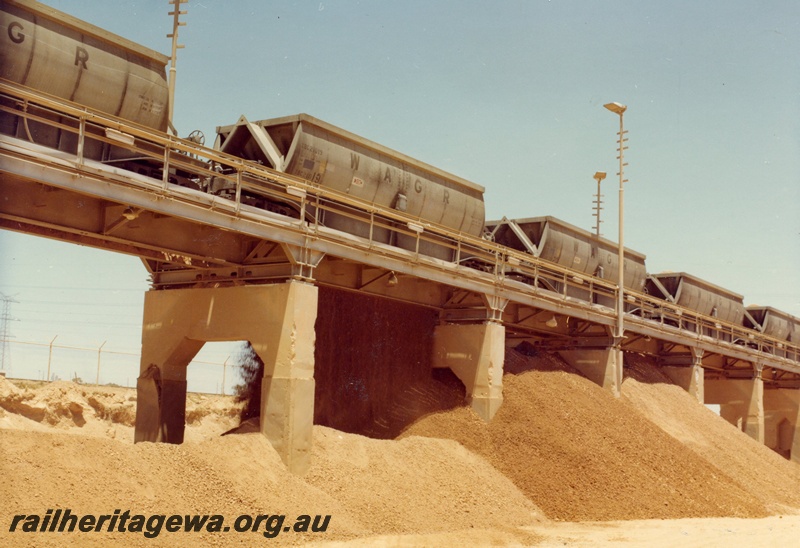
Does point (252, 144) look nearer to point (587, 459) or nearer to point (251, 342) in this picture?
point (251, 342)

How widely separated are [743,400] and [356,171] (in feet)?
90.3

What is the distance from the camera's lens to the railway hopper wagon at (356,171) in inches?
693

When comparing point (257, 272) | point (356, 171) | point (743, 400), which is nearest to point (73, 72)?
point (257, 272)

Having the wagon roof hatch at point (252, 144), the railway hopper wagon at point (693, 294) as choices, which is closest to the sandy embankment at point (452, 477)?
the wagon roof hatch at point (252, 144)

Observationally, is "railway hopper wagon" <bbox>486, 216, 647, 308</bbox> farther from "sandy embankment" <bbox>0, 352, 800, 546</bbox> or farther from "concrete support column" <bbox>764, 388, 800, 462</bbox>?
"concrete support column" <bbox>764, 388, 800, 462</bbox>

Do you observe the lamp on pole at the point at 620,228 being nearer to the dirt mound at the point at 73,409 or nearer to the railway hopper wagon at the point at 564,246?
the railway hopper wagon at the point at 564,246

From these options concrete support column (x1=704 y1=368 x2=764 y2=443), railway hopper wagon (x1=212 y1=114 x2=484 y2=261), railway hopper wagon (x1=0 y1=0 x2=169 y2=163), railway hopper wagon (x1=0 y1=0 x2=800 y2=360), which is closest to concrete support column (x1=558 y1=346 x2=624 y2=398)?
railway hopper wagon (x1=0 y1=0 x2=800 y2=360)

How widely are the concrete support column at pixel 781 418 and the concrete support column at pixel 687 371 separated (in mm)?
12496

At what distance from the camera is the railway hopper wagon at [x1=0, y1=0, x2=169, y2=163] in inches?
515

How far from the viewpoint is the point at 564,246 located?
2797 cm

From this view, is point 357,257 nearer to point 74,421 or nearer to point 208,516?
point 208,516

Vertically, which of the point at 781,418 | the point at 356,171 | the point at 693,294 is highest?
the point at 356,171

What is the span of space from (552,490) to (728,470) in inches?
367

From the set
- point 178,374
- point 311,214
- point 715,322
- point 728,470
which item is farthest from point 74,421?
point 715,322
